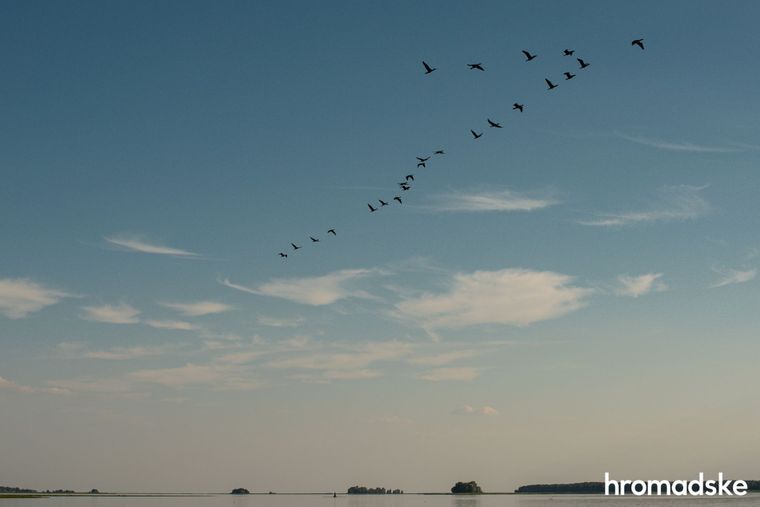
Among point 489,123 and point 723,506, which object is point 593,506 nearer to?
point 723,506

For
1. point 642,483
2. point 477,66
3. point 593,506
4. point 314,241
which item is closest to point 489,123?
point 477,66

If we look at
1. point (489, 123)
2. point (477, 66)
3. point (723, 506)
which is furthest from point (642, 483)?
point (723, 506)

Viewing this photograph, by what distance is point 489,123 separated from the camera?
82.6 m

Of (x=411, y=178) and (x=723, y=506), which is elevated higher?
(x=411, y=178)

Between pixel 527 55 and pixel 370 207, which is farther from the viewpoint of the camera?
pixel 370 207

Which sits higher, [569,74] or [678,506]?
[569,74]

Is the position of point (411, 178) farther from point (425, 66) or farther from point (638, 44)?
point (638, 44)

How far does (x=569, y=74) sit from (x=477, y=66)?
10784 millimetres

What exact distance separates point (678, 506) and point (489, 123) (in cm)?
11304

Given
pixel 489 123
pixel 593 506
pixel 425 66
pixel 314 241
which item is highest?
pixel 425 66

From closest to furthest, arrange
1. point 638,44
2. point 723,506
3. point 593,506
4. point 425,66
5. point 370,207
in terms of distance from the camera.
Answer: point 638,44, point 425,66, point 370,207, point 723,506, point 593,506

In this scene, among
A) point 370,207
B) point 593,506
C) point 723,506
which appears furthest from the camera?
point 593,506

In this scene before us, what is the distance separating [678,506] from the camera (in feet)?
525

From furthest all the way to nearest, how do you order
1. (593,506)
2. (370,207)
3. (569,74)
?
1. (593,506)
2. (370,207)
3. (569,74)
